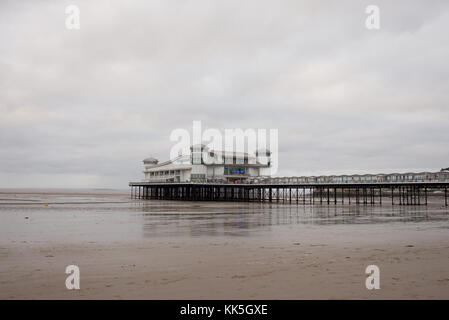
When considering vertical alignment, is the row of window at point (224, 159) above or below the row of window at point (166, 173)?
above

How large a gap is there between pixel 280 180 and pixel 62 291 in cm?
4310

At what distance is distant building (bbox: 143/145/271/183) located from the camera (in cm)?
5669

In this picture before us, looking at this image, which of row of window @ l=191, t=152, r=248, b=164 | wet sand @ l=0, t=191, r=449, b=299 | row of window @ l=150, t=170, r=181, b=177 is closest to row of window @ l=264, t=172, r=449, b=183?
row of window @ l=191, t=152, r=248, b=164

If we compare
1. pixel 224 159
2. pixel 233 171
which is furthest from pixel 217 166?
pixel 233 171

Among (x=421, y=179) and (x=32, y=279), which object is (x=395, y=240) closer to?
(x=32, y=279)

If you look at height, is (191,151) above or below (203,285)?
above

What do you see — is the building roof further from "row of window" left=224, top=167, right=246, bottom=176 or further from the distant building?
"row of window" left=224, top=167, right=246, bottom=176

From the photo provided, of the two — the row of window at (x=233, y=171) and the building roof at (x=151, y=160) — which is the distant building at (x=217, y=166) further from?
the building roof at (x=151, y=160)

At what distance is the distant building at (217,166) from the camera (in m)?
56.7

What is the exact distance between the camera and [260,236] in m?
15.3

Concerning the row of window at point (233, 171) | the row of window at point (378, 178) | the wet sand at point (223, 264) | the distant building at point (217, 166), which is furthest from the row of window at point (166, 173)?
the wet sand at point (223, 264)
